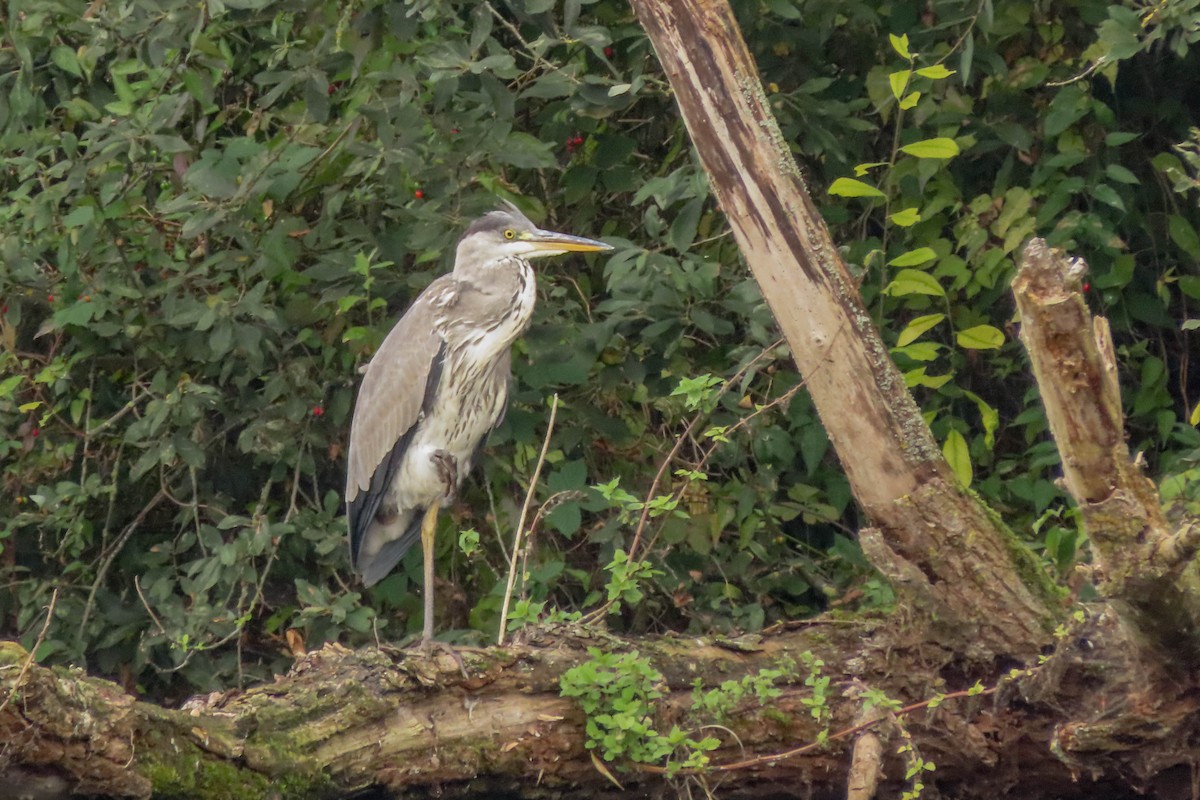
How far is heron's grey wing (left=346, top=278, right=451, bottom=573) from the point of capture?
3.94 metres

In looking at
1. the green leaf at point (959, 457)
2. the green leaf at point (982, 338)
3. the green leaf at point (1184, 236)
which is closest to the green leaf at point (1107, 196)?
the green leaf at point (1184, 236)

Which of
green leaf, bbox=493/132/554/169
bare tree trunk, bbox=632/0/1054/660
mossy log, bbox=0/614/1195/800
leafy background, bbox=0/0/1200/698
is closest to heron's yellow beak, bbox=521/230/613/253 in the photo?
leafy background, bbox=0/0/1200/698

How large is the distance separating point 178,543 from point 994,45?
113 inches

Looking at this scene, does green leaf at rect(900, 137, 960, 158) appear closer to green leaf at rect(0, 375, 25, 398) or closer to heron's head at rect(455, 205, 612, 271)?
heron's head at rect(455, 205, 612, 271)

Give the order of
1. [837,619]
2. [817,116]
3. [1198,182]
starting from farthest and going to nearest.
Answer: [817,116] < [837,619] < [1198,182]

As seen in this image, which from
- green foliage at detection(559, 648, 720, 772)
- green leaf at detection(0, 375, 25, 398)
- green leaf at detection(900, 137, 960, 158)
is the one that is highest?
green leaf at detection(900, 137, 960, 158)

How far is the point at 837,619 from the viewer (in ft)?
10.0

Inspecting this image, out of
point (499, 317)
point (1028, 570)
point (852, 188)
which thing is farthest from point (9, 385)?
point (1028, 570)

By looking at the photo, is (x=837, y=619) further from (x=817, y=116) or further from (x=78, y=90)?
(x=78, y=90)

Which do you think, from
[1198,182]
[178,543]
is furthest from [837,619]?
[178,543]

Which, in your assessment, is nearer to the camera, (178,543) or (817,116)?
(817,116)

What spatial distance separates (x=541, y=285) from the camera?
13.9ft

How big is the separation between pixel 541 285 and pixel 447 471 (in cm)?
65

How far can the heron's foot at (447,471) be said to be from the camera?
397 centimetres
